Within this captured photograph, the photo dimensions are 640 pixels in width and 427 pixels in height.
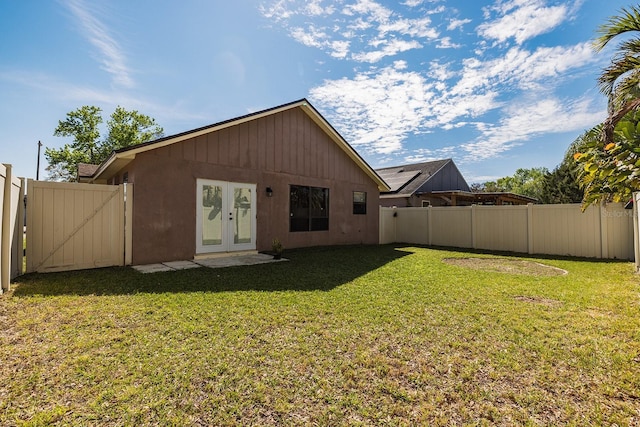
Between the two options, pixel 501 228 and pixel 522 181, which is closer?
pixel 501 228

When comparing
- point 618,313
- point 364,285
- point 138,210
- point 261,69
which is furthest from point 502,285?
point 261,69

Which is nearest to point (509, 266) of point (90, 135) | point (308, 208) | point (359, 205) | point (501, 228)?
point (501, 228)

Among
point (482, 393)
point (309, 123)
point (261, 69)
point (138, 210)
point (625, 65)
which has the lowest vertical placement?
point (482, 393)

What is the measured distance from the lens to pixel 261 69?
33.8 feet

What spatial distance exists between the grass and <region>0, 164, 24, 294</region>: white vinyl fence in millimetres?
423

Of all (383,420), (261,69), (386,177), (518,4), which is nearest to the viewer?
(383,420)

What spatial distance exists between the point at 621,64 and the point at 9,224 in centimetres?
1122

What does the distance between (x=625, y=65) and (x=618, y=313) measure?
193 inches

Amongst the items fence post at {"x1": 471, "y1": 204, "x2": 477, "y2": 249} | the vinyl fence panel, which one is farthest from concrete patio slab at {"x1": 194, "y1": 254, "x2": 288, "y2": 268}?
the vinyl fence panel

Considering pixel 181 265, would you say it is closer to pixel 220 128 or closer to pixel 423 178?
pixel 220 128

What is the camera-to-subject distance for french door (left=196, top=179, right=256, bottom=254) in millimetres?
8000

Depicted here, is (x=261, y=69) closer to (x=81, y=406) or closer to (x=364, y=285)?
(x=364, y=285)

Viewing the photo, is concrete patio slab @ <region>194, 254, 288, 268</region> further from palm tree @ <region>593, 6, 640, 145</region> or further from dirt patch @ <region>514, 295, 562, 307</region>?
palm tree @ <region>593, 6, 640, 145</region>

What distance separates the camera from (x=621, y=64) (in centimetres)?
557
